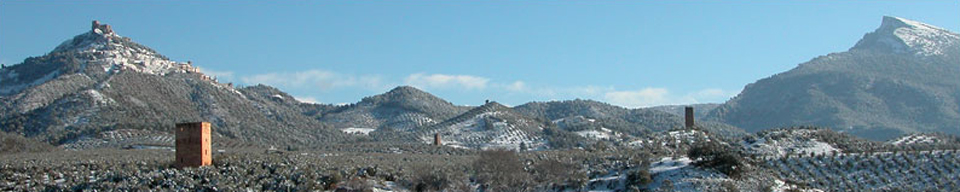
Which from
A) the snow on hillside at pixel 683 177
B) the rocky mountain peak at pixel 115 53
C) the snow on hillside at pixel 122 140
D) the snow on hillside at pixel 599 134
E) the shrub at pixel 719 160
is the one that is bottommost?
the snow on hillside at pixel 683 177

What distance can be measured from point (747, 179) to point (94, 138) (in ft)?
195

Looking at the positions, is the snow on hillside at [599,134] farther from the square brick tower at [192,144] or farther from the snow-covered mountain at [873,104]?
the square brick tower at [192,144]

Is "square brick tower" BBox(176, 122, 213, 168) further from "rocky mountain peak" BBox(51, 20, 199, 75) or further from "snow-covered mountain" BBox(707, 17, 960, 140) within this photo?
"snow-covered mountain" BBox(707, 17, 960, 140)

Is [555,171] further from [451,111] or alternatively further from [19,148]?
[451,111]

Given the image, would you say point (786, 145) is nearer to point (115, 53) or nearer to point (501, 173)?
point (501, 173)

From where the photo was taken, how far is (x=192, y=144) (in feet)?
193

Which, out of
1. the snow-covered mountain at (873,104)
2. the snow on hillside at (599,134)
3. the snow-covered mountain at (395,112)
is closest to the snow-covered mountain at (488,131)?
the snow on hillside at (599,134)

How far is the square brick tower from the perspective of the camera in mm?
58531

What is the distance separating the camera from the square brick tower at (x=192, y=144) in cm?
5853

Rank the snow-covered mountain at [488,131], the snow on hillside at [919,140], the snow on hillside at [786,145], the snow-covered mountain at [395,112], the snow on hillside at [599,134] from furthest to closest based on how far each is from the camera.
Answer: the snow-covered mountain at [395,112], the snow on hillside at [599,134], the snow-covered mountain at [488,131], the snow on hillside at [919,140], the snow on hillside at [786,145]

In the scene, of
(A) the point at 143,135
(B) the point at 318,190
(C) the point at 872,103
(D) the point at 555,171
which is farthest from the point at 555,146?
(C) the point at 872,103

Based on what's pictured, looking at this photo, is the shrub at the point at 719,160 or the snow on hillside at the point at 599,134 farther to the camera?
the snow on hillside at the point at 599,134

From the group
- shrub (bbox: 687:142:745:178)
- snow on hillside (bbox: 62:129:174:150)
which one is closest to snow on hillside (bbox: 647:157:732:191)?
shrub (bbox: 687:142:745:178)

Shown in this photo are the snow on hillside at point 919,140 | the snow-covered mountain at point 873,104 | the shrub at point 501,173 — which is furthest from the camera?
the snow-covered mountain at point 873,104
